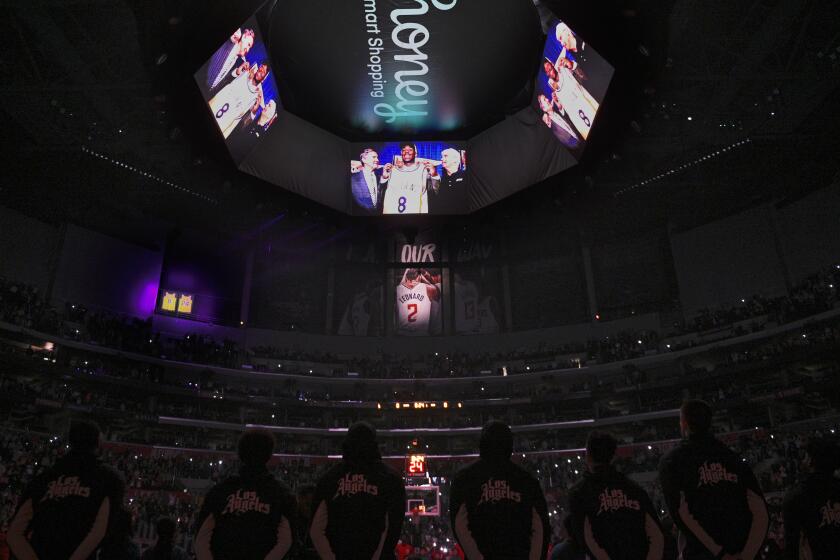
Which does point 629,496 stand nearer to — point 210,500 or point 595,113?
point 210,500

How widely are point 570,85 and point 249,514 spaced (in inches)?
632

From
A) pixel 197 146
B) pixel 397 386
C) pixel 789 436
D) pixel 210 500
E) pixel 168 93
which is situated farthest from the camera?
pixel 397 386

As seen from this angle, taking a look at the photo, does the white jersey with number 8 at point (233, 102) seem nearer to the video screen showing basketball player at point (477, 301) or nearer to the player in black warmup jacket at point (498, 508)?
the player in black warmup jacket at point (498, 508)

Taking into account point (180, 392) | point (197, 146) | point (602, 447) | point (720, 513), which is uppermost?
point (197, 146)

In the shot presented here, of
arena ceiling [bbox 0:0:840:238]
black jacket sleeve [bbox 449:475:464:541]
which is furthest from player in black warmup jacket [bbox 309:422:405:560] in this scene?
arena ceiling [bbox 0:0:840:238]

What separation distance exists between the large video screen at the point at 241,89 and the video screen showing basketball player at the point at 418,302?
24.5 metres

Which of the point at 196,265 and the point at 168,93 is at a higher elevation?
the point at 196,265

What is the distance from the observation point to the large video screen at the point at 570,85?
1580cm

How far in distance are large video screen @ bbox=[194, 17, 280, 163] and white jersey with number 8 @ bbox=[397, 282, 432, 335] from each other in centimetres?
2477

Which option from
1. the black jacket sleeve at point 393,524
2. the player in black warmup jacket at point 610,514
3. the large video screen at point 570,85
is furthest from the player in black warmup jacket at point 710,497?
the large video screen at point 570,85

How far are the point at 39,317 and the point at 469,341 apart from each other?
26.6 metres

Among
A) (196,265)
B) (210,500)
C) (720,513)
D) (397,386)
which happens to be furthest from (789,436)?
(196,265)

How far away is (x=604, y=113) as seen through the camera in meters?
16.7

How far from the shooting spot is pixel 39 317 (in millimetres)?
29109
